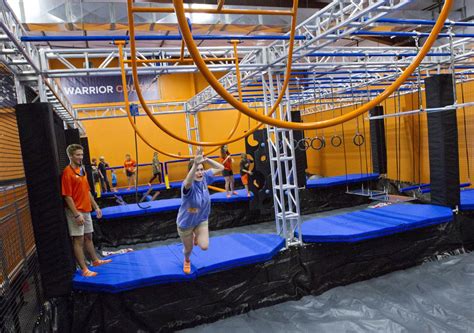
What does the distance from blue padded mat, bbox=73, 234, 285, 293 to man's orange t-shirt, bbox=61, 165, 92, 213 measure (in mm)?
850

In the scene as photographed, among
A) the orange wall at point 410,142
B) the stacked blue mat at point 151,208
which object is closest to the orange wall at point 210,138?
the orange wall at point 410,142

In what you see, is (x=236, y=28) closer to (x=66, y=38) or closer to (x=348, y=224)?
(x=66, y=38)

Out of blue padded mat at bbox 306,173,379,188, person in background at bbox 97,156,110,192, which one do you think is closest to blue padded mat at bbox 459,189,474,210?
blue padded mat at bbox 306,173,379,188

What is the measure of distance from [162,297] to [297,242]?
6.60 ft

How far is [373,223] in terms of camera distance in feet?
17.6

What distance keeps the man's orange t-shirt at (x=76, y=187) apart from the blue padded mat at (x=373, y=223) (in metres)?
3.01

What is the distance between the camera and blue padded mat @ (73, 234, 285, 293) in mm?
3939

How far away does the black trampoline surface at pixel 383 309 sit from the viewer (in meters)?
3.69

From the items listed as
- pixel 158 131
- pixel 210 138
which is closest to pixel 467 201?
pixel 210 138

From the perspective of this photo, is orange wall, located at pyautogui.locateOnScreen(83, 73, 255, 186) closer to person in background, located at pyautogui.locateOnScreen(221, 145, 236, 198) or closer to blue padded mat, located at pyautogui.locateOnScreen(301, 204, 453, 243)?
person in background, located at pyautogui.locateOnScreen(221, 145, 236, 198)

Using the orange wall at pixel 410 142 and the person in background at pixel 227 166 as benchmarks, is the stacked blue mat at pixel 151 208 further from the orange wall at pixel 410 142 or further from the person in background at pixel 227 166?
the orange wall at pixel 410 142

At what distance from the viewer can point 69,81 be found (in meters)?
12.5

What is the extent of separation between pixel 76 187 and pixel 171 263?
152cm

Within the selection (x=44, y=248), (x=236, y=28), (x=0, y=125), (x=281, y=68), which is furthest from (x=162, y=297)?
(x=236, y=28)
